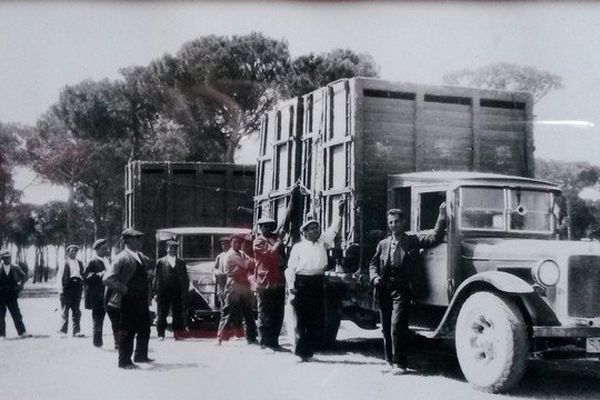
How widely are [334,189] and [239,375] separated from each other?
7.40ft

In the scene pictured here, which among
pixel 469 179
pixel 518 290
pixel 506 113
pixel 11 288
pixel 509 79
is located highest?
pixel 509 79

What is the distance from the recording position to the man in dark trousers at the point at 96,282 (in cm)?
795

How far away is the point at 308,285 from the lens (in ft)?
22.9

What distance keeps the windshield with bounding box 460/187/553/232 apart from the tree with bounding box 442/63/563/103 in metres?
1.06

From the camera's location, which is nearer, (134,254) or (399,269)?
(399,269)

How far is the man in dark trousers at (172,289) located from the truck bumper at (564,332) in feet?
15.9

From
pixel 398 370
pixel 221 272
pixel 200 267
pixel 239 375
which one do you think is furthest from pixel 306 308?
pixel 200 267

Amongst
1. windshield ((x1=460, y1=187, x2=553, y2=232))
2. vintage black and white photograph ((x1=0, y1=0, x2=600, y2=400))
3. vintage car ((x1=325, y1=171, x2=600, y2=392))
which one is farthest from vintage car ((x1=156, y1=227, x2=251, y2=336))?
windshield ((x1=460, y1=187, x2=553, y2=232))

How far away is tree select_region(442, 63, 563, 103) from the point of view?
641 cm

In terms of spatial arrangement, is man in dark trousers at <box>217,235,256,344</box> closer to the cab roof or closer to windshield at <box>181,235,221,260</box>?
windshield at <box>181,235,221,260</box>

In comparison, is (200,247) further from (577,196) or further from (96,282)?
(577,196)

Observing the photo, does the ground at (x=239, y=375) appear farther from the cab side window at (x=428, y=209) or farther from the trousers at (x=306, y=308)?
the cab side window at (x=428, y=209)

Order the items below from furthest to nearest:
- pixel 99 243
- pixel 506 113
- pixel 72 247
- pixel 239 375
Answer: pixel 72 247 < pixel 99 243 < pixel 506 113 < pixel 239 375

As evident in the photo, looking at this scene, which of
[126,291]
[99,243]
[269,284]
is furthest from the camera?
[99,243]
